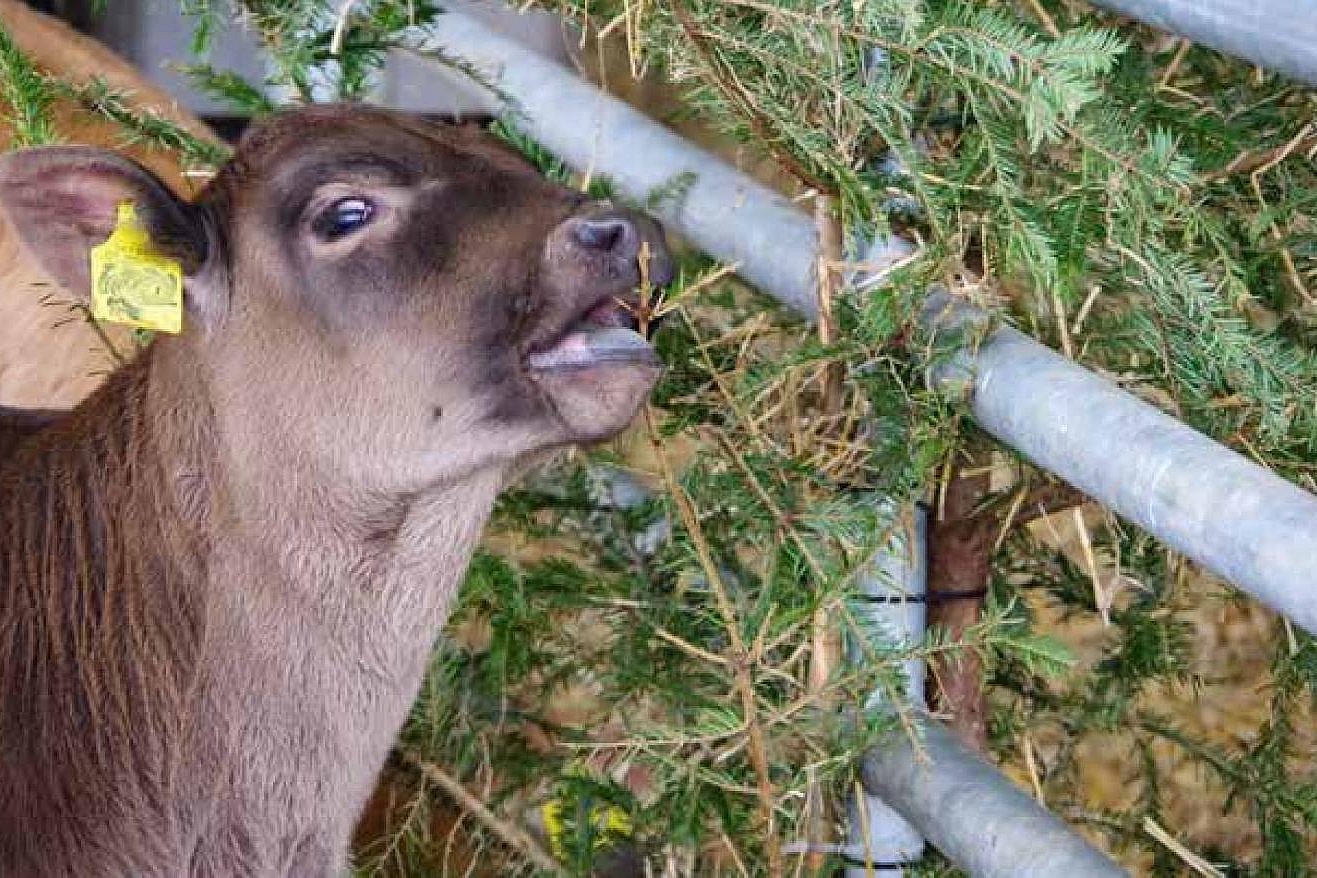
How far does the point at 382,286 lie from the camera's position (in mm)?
3098

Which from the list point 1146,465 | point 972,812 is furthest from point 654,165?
point 1146,465

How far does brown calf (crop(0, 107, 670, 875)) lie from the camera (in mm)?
3061

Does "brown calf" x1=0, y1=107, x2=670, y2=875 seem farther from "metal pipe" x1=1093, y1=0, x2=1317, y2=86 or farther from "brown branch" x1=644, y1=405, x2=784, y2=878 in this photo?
"metal pipe" x1=1093, y1=0, x2=1317, y2=86

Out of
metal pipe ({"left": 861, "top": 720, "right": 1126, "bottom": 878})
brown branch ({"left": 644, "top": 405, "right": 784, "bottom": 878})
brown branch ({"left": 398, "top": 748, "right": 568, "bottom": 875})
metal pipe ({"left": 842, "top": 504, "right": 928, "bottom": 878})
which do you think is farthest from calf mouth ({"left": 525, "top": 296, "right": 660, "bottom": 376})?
brown branch ({"left": 398, "top": 748, "right": 568, "bottom": 875})

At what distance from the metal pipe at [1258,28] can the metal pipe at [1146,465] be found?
0.42 metres

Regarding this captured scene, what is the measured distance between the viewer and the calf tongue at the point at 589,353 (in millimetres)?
3023

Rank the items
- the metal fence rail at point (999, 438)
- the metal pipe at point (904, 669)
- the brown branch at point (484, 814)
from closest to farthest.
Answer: the metal fence rail at point (999, 438)
the metal pipe at point (904, 669)
the brown branch at point (484, 814)

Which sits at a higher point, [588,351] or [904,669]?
[588,351]

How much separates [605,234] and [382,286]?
311 millimetres

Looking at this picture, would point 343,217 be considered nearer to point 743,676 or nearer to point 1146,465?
point 743,676

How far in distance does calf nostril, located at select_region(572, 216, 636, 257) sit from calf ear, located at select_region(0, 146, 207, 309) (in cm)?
54

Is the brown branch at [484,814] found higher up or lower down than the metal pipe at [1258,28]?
lower down

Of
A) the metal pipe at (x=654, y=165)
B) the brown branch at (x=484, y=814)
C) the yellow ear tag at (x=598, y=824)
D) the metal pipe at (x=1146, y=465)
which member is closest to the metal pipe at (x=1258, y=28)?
the metal pipe at (x=1146, y=465)

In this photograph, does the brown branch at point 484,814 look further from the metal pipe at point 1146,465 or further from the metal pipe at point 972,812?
the metal pipe at point 1146,465
